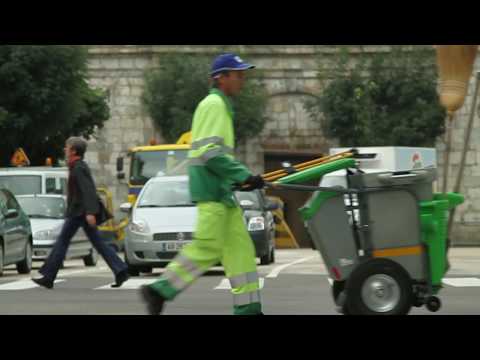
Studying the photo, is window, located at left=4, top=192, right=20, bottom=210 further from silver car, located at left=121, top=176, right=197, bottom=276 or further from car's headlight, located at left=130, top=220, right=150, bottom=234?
car's headlight, located at left=130, top=220, right=150, bottom=234

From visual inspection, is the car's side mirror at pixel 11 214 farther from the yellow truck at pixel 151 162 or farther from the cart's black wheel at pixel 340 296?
the yellow truck at pixel 151 162

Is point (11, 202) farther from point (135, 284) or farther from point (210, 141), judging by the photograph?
point (210, 141)

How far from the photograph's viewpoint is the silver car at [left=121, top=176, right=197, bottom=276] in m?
20.4

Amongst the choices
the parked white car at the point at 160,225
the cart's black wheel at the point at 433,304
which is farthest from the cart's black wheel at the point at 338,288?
the parked white car at the point at 160,225

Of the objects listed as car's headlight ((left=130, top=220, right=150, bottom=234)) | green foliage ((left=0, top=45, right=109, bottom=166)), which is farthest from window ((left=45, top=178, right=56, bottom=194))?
car's headlight ((left=130, top=220, right=150, bottom=234))

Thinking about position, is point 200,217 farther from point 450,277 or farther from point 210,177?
point 450,277

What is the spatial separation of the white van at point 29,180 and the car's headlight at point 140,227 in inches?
508

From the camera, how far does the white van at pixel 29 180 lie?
33375 mm

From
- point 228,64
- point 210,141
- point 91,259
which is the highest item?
point 228,64

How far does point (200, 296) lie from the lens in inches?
582

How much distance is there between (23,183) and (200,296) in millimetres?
19356

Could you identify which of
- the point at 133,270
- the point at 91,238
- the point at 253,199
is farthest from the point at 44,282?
the point at 253,199

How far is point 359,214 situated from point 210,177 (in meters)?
1.32

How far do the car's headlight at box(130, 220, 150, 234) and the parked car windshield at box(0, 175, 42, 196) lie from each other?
1294 centimetres
